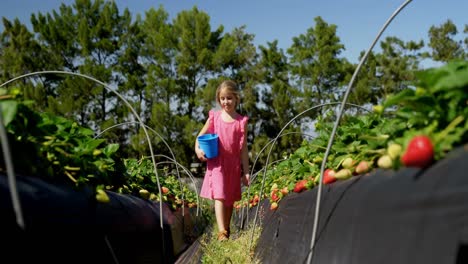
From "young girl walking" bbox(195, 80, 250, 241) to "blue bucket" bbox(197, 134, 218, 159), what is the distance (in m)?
0.10

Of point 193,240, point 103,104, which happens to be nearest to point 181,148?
point 103,104

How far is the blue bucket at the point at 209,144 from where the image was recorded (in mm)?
4609

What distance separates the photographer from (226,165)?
4832 mm

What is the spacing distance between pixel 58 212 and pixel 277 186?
13.9 ft

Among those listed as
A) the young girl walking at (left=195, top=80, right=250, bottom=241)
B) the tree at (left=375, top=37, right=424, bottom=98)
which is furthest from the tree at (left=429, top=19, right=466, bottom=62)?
the young girl walking at (left=195, top=80, right=250, bottom=241)

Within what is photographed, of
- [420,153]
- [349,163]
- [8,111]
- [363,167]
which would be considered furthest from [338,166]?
[8,111]

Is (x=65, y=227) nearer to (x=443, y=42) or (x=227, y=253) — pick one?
(x=227, y=253)

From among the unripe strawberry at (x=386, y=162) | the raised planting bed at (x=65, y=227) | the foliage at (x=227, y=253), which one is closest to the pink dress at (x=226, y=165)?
the foliage at (x=227, y=253)

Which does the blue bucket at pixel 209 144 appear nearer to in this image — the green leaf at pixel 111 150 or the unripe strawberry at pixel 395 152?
the green leaf at pixel 111 150

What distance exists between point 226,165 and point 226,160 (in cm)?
5

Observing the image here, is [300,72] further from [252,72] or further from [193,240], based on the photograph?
[193,240]

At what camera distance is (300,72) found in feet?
84.5

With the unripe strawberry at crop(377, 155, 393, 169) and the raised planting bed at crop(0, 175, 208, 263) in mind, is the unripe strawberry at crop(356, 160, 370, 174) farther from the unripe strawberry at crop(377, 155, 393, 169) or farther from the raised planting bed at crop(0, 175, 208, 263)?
the raised planting bed at crop(0, 175, 208, 263)

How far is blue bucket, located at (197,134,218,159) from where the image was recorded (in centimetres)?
461
